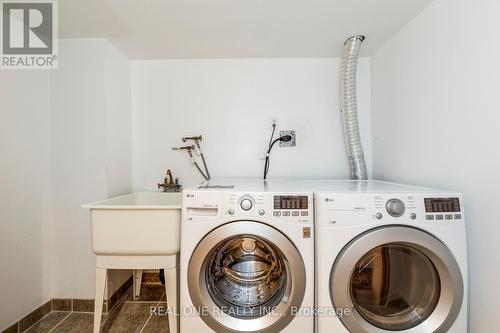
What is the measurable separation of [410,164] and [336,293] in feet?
3.10

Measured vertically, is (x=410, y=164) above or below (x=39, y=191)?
above

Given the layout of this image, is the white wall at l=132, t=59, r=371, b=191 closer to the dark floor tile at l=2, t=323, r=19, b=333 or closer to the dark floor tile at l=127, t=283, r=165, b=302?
the dark floor tile at l=127, t=283, r=165, b=302

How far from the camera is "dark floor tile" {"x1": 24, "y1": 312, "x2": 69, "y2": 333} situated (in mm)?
1406

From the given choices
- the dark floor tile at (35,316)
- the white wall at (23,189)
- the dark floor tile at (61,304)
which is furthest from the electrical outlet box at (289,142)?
the dark floor tile at (35,316)

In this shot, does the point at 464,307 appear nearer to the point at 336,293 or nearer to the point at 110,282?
the point at 336,293

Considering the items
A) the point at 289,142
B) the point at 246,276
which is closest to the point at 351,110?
the point at 289,142

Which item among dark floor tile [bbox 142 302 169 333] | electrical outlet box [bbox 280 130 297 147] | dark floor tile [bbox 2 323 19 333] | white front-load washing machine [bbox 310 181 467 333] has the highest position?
electrical outlet box [bbox 280 130 297 147]

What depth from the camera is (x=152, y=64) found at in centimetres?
189

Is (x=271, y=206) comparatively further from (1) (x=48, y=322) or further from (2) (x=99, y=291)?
(1) (x=48, y=322)

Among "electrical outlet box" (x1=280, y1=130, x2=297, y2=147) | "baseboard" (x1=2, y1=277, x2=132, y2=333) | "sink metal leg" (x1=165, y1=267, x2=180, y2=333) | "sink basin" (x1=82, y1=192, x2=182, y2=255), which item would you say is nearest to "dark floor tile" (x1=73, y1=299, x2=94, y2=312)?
"baseboard" (x1=2, y1=277, x2=132, y2=333)

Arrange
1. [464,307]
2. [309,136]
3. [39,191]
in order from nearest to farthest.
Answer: [464,307]
[39,191]
[309,136]

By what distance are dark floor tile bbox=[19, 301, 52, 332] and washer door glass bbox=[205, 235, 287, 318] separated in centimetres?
127

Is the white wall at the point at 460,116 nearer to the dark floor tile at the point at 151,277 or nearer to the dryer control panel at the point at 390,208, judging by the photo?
the dryer control panel at the point at 390,208

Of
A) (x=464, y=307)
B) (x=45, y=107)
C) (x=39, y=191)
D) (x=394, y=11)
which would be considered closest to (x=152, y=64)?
(x=45, y=107)
